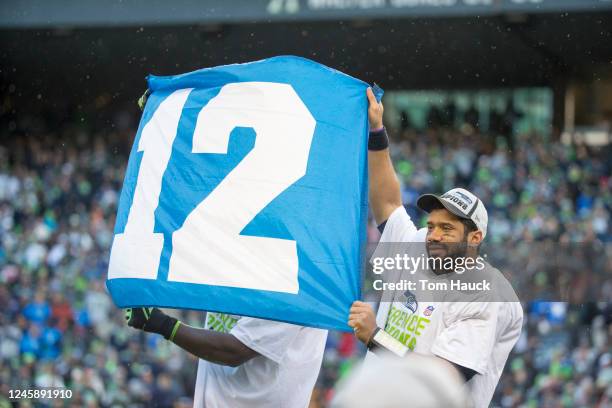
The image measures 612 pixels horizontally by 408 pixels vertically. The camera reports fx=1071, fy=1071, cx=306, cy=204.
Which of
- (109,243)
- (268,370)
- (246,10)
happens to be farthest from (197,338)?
(246,10)

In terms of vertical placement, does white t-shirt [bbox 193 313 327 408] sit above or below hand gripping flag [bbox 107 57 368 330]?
below

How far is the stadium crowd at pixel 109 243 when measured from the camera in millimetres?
8945

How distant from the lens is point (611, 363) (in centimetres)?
851

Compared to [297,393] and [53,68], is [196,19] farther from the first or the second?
[297,393]

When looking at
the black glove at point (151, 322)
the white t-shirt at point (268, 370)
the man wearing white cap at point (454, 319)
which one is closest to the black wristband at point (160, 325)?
the black glove at point (151, 322)

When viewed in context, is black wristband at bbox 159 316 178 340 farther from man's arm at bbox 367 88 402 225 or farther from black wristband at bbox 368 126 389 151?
black wristband at bbox 368 126 389 151

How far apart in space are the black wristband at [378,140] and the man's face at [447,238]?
569 mm

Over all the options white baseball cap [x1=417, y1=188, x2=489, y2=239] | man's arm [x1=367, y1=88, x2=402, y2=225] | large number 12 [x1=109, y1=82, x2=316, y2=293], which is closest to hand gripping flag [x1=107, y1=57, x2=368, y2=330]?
large number 12 [x1=109, y1=82, x2=316, y2=293]

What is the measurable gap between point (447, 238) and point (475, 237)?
9cm

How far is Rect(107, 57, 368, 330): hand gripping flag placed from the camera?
11.7ft

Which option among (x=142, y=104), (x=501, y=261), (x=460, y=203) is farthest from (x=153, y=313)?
(x=501, y=261)

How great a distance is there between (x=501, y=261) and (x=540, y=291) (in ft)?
3.06

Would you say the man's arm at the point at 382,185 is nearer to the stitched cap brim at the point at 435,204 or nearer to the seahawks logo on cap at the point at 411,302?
the stitched cap brim at the point at 435,204

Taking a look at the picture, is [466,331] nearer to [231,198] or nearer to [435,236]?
[435,236]
